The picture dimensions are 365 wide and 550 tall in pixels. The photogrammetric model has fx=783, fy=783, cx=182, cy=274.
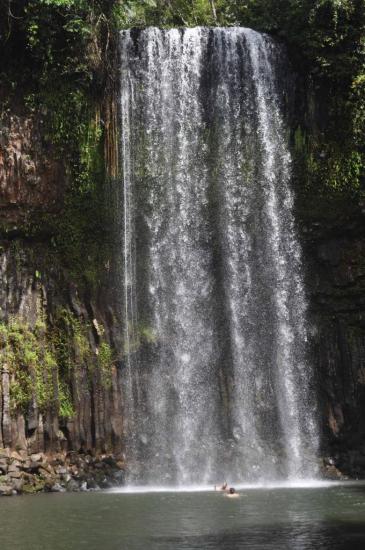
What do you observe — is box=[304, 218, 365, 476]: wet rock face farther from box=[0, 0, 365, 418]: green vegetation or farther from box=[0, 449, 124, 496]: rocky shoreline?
box=[0, 449, 124, 496]: rocky shoreline

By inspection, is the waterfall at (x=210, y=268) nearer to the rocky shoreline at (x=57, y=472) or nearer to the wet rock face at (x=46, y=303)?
the rocky shoreline at (x=57, y=472)

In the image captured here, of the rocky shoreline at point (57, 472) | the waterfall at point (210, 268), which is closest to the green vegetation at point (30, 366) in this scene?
the rocky shoreline at point (57, 472)

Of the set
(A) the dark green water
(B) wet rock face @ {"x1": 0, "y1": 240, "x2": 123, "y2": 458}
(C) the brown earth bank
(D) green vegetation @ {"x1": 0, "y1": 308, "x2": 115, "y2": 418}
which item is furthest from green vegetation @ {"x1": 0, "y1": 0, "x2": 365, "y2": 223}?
(A) the dark green water

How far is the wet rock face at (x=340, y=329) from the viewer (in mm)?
21750

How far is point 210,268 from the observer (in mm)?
22594

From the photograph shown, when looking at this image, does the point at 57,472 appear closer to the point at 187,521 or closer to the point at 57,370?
the point at 57,370

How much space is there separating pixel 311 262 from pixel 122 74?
7977 mm

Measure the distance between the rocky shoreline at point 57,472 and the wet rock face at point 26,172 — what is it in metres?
6.49

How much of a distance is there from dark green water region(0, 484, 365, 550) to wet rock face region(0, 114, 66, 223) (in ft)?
27.1

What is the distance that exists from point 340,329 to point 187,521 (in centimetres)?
1171

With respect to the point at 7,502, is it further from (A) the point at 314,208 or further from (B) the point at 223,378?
(A) the point at 314,208

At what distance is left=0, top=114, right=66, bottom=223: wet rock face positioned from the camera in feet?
70.2

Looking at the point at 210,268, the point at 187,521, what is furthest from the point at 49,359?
the point at 187,521

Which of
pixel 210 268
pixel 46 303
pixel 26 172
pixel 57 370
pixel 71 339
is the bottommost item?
pixel 57 370
